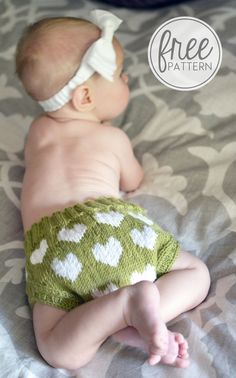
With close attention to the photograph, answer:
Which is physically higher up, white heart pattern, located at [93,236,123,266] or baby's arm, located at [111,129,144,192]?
white heart pattern, located at [93,236,123,266]

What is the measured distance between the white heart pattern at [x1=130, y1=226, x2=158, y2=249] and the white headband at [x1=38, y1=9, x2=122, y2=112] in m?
0.30

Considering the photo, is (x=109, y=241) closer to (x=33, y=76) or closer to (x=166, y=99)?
(x=33, y=76)

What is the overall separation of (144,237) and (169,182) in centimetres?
25

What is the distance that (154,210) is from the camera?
1087 mm

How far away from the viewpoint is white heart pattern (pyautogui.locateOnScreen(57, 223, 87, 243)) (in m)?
0.89

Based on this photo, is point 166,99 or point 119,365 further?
point 166,99

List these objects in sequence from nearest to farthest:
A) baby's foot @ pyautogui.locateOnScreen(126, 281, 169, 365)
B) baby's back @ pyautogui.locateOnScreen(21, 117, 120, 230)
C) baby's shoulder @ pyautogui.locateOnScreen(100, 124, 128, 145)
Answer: baby's foot @ pyautogui.locateOnScreen(126, 281, 169, 365) → baby's back @ pyautogui.locateOnScreen(21, 117, 120, 230) → baby's shoulder @ pyautogui.locateOnScreen(100, 124, 128, 145)

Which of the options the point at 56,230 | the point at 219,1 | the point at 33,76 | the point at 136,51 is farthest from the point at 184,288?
the point at 219,1

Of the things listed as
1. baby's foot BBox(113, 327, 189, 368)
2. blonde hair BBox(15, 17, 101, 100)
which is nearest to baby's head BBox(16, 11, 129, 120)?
blonde hair BBox(15, 17, 101, 100)

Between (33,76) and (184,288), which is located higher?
(33,76)

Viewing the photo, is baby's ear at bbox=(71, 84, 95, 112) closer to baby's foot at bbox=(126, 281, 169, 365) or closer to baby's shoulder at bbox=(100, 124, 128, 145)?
baby's shoulder at bbox=(100, 124, 128, 145)

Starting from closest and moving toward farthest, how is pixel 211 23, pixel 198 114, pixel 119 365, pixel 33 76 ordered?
pixel 119 365 < pixel 33 76 < pixel 198 114 < pixel 211 23

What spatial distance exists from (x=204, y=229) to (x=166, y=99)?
0.39m

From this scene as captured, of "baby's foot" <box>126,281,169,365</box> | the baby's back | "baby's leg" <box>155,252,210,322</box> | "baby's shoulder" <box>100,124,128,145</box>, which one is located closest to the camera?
"baby's foot" <box>126,281,169,365</box>
